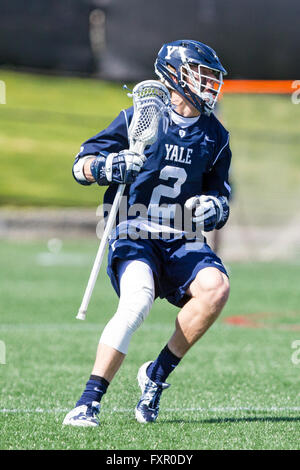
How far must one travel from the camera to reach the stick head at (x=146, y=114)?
3666 millimetres

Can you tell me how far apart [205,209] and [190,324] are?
→ 0.50 metres

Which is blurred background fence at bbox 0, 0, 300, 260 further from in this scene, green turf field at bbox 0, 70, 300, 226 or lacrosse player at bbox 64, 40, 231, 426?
lacrosse player at bbox 64, 40, 231, 426

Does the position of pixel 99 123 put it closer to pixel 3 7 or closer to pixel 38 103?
pixel 38 103

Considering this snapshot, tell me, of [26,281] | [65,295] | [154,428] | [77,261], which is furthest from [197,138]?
[77,261]

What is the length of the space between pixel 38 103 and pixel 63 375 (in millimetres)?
14158

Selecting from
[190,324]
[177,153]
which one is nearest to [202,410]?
[190,324]

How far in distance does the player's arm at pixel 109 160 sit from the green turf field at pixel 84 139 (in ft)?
25.1

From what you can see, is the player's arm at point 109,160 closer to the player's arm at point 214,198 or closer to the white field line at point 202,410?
the player's arm at point 214,198

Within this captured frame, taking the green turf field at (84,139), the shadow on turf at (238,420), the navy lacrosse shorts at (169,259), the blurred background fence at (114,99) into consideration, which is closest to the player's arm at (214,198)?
the navy lacrosse shorts at (169,259)

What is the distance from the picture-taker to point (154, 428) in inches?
138

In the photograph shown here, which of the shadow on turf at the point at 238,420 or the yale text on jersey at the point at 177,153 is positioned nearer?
the shadow on turf at the point at 238,420

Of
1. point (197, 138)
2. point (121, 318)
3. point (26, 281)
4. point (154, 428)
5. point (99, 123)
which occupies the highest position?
point (197, 138)

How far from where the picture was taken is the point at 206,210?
12.3ft

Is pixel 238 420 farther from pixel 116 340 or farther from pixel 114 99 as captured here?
pixel 114 99
